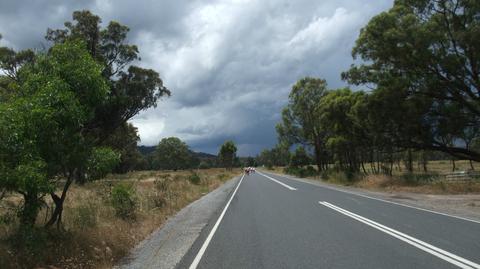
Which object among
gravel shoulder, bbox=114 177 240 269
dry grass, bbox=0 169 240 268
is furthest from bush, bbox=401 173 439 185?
dry grass, bbox=0 169 240 268

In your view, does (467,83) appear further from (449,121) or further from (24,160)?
(24,160)

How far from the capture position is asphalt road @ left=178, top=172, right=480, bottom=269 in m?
8.15

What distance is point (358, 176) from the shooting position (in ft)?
137

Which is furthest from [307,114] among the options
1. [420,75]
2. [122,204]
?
[122,204]

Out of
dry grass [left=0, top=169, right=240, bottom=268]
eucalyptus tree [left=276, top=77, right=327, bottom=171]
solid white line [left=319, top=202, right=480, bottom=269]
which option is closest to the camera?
solid white line [left=319, top=202, right=480, bottom=269]

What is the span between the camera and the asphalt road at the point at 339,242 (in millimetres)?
8148

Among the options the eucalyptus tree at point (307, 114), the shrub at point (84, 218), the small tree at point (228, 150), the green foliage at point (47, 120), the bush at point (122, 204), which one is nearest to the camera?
the green foliage at point (47, 120)

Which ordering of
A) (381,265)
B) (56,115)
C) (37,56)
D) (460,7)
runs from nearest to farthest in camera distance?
1. (381,265)
2. (56,115)
3. (37,56)
4. (460,7)

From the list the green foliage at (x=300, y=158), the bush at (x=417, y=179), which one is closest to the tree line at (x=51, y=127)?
the bush at (x=417, y=179)

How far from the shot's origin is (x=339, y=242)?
33.2 ft

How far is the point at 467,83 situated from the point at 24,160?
3057cm

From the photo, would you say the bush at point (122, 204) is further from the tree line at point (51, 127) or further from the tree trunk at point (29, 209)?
the tree trunk at point (29, 209)

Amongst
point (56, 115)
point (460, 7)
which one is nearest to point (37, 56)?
point (56, 115)

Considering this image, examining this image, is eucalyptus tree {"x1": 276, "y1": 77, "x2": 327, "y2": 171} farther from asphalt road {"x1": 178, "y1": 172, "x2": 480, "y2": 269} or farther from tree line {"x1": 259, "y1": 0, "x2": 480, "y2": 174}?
asphalt road {"x1": 178, "y1": 172, "x2": 480, "y2": 269}
